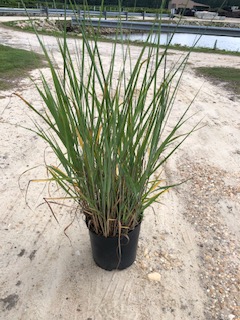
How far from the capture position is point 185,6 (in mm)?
1165

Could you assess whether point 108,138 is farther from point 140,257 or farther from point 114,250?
point 140,257

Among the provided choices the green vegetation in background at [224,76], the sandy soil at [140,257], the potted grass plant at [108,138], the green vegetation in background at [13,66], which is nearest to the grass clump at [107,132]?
the potted grass plant at [108,138]

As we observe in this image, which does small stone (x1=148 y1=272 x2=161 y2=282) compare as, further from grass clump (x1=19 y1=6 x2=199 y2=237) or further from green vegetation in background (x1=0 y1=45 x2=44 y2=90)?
green vegetation in background (x1=0 y1=45 x2=44 y2=90)

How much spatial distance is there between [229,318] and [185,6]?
148 centimetres

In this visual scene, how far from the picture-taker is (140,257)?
5.81 feet

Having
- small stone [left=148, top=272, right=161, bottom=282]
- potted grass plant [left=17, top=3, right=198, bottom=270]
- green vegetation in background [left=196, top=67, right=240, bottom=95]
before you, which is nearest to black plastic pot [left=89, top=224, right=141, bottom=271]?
potted grass plant [left=17, top=3, right=198, bottom=270]

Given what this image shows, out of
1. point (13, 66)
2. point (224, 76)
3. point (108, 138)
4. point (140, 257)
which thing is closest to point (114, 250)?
point (140, 257)

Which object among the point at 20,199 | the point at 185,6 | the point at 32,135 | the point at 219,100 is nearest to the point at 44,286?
the point at 20,199

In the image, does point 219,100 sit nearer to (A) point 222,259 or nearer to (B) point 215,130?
(B) point 215,130

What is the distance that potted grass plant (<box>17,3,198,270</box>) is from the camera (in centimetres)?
115

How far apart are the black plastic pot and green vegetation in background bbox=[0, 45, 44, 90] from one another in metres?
3.57

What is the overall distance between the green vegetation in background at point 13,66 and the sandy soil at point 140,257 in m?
2.24

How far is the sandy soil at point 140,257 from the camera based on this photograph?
58.7 inches

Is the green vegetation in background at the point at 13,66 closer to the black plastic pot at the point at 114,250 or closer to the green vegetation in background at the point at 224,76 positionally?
the green vegetation in background at the point at 224,76
